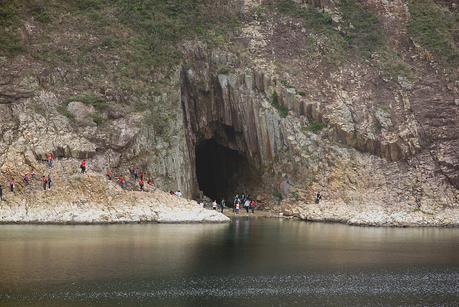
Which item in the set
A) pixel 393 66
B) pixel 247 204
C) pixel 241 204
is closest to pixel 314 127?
pixel 247 204

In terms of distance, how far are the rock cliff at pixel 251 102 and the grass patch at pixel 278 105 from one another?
13 cm

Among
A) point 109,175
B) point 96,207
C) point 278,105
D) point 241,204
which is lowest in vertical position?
point 241,204

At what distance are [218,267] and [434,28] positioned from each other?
58.9 metres

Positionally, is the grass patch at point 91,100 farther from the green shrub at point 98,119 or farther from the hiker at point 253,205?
the hiker at point 253,205

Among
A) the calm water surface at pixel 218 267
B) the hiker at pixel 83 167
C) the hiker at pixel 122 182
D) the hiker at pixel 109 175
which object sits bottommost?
the calm water surface at pixel 218 267

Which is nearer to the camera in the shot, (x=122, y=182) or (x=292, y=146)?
(x=122, y=182)

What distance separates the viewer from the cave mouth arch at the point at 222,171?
86188mm

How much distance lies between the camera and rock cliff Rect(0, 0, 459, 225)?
75.0 metres

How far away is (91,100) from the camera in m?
76.3

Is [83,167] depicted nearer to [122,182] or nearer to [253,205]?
[122,182]

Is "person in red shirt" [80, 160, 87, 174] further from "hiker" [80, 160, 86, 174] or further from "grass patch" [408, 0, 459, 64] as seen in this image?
"grass patch" [408, 0, 459, 64]

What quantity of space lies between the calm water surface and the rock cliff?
13.5 meters

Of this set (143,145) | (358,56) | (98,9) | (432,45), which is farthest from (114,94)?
(432,45)

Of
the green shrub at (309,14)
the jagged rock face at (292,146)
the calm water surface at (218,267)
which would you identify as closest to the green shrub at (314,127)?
the jagged rock face at (292,146)
